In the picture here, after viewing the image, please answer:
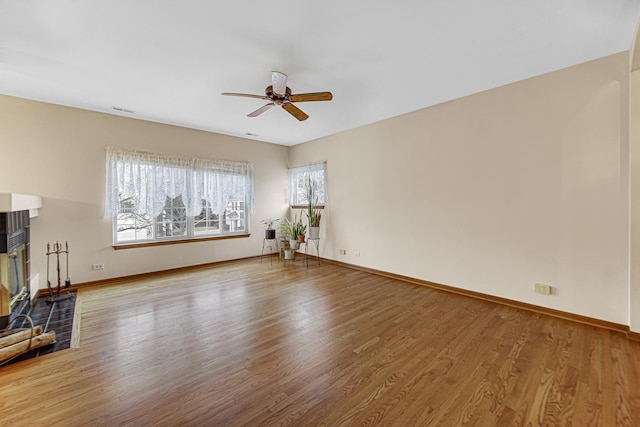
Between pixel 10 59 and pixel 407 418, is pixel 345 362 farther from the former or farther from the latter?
pixel 10 59

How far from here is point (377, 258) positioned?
477 centimetres

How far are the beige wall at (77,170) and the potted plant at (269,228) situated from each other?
51.2 inches

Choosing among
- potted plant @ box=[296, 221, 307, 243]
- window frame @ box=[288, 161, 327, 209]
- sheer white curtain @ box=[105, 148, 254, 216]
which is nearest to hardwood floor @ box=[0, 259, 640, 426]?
sheer white curtain @ box=[105, 148, 254, 216]

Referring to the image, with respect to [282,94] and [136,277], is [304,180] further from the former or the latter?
[136,277]

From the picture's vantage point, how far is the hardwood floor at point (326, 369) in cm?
162

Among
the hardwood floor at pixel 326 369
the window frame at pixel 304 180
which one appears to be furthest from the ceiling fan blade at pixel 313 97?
the window frame at pixel 304 180

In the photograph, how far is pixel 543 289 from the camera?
9.98ft

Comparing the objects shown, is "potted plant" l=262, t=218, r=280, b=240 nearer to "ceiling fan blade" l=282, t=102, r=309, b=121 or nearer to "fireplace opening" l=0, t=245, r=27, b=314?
"ceiling fan blade" l=282, t=102, r=309, b=121

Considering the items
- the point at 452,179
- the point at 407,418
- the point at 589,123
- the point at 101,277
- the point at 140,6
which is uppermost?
the point at 140,6

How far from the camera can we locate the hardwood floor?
1.62 m

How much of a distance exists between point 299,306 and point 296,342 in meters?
0.86

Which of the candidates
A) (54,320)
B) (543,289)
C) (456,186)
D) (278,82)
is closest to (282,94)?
(278,82)

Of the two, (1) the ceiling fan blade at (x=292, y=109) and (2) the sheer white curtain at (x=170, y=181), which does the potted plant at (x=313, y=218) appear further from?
(1) the ceiling fan blade at (x=292, y=109)

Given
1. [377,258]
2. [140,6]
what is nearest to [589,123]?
[377,258]
